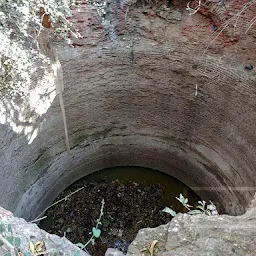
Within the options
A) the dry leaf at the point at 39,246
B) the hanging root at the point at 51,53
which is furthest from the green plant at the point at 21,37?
the dry leaf at the point at 39,246

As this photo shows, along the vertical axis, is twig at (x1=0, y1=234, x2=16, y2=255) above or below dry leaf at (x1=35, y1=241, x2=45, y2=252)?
below

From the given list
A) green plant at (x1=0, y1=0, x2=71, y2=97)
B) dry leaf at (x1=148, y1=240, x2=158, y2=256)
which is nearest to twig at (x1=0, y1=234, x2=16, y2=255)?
dry leaf at (x1=148, y1=240, x2=158, y2=256)

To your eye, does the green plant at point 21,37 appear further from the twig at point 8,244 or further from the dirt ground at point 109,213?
the dirt ground at point 109,213

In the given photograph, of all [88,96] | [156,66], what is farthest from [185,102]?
[88,96]

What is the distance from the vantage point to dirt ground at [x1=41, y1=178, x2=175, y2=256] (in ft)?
14.2

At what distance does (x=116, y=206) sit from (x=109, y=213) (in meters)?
0.15

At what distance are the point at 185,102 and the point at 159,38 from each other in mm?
923

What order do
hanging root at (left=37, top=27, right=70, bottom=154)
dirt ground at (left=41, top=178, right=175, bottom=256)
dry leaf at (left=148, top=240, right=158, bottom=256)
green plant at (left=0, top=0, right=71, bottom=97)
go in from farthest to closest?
dirt ground at (left=41, top=178, right=175, bottom=256) < hanging root at (left=37, top=27, right=70, bottom=154) < green plant at (left=0, top=0, right=71, bottom=97) < dry leaf at (left=148, top=240, right=158, bottom=256)

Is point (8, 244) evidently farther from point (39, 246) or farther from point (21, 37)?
point (21, 37)

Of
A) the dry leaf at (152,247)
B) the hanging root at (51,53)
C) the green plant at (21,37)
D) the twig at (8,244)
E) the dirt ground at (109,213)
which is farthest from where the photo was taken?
the dirt ground at (109,213)

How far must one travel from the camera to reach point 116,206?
15.1 ft

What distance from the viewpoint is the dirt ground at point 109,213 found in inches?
170

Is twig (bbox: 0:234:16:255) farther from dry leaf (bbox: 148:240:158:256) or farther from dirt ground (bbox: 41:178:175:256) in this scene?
dirt ground (bbox: 41:178:175:256)

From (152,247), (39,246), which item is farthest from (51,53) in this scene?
(152,247)
